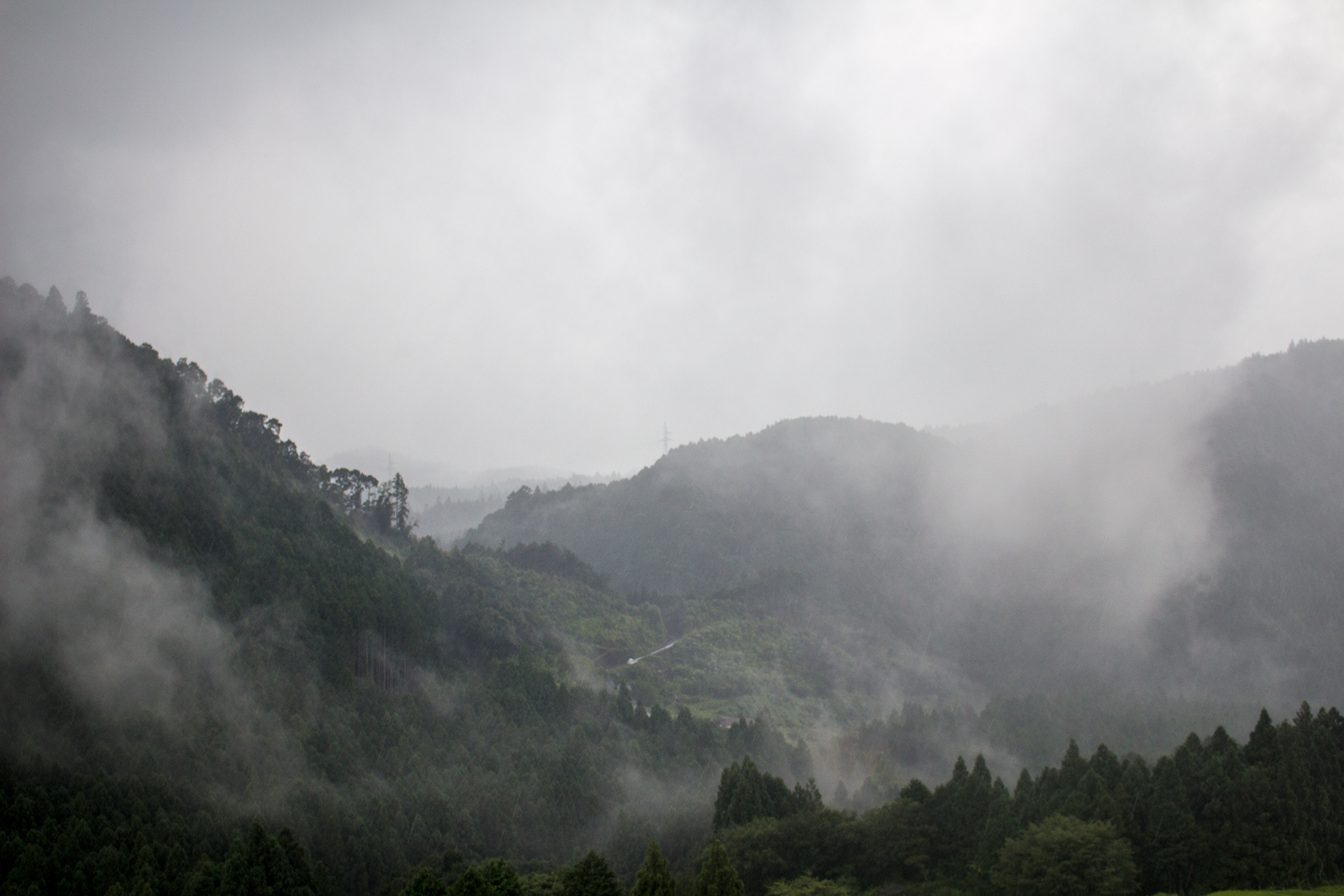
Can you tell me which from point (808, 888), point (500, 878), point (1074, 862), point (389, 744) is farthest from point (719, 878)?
point (389, 744)

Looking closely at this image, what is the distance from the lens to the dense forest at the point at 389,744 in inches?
1743

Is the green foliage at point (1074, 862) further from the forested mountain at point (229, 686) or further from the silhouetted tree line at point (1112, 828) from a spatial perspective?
the forested mountain at point (229, 686)

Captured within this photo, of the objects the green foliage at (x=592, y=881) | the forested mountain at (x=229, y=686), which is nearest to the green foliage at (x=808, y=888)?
the green foliage at (x=592, y=881)

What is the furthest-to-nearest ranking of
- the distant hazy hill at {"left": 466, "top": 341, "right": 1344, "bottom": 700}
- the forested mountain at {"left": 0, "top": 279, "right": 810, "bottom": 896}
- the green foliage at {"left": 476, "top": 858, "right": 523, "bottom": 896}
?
the distant hazy hill at {"left": 466, "top": 341, "right": 1344, "bottom": 700}, the forested mountain at {"left": 0, "top": 279, "right": 810, "bottom": 896}, the green foliage at {"left": 476, "top": 858, "right": 523, "bottom": 896}

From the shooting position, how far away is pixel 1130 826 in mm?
45781

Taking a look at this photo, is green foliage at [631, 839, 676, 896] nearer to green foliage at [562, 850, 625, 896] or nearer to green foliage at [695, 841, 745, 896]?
green foliage at [695, 841, 745, 896]

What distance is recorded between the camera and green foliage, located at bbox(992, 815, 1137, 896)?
42.2 metres

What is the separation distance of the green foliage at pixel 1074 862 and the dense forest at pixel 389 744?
21 centimetres

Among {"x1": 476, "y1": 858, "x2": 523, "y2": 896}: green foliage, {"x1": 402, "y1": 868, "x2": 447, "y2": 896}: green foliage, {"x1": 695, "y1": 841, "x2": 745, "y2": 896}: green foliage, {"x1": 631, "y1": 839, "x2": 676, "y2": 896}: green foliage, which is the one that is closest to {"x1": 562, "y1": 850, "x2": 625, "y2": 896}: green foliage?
{"x1": 476, "y1": 858, "x2": 523, "y2": 896}: green foliage

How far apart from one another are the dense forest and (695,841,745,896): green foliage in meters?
0.14

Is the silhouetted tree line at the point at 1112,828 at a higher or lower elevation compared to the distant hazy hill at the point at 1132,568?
lower

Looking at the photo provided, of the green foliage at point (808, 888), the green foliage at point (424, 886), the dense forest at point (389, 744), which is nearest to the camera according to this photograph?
the green foliage at point (424, 886)

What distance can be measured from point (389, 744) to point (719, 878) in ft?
126

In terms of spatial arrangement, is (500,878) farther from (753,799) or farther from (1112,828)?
(1112,828)
